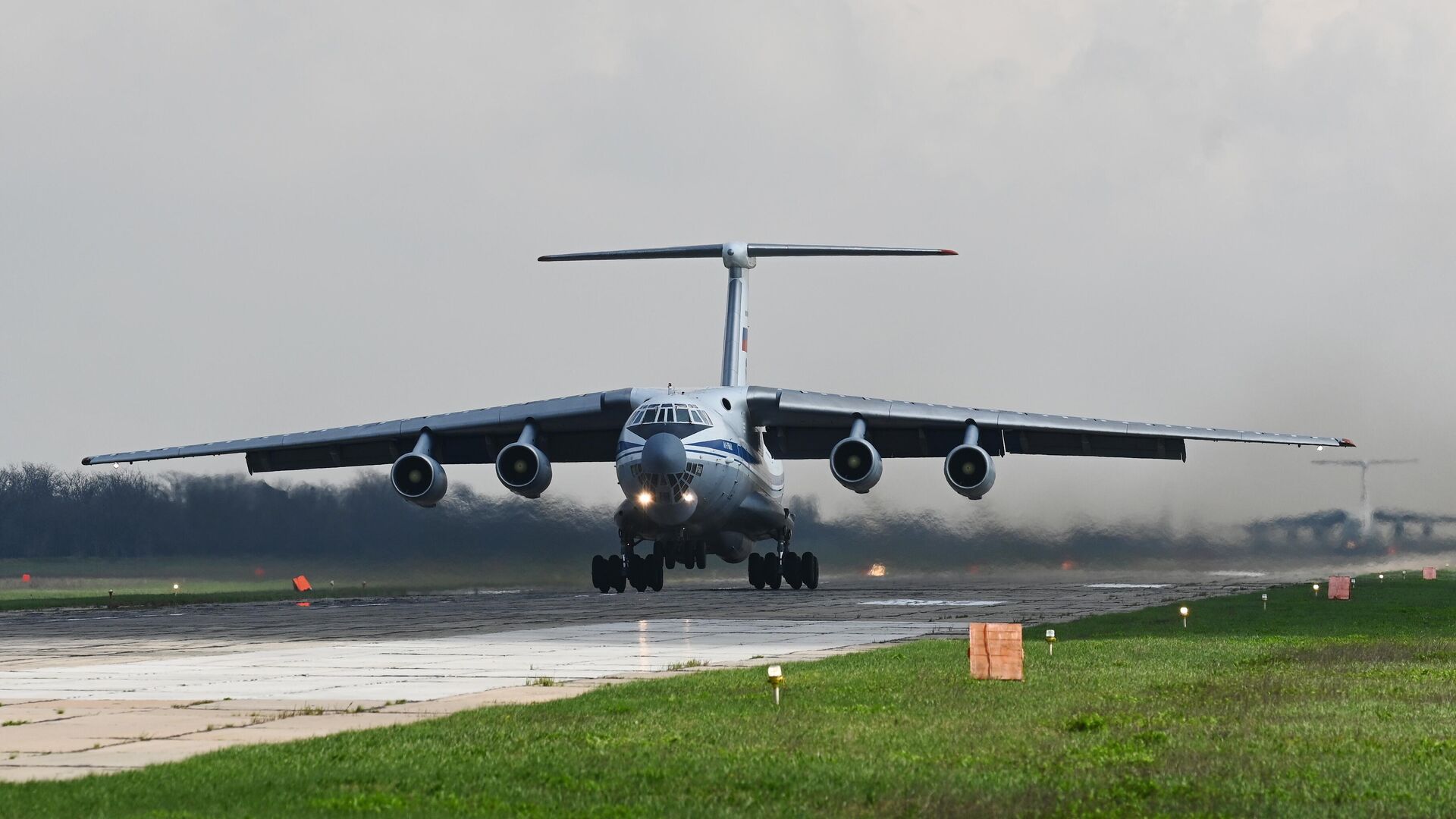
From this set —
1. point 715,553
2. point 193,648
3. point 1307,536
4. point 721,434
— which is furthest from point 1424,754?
point 1307,536

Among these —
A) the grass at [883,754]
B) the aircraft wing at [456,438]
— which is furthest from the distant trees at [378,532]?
the grass at [883,754]

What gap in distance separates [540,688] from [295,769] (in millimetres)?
4492

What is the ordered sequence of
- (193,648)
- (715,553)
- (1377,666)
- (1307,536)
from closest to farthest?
(1377,666) < (193,648) < (715,553) < (1307,536)

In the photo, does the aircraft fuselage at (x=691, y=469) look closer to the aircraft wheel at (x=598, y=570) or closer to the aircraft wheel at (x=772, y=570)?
the aircraft wheel at (x=598, y=570)

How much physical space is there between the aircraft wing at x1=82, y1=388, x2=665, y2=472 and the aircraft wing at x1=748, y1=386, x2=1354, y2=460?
3101 mm

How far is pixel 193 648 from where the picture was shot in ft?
57.6

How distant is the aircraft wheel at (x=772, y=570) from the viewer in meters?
38.0

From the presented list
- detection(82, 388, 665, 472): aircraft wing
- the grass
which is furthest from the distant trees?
the grass

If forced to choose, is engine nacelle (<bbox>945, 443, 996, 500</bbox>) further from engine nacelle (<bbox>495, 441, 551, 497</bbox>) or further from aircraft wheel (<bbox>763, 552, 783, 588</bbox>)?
engine nacelle (<bbox>495, 441, 551, 497</bbox>)

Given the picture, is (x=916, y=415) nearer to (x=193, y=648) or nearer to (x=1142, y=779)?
(x=193, y=648)

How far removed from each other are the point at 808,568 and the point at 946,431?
4.39m

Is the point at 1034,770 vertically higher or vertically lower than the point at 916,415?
lower

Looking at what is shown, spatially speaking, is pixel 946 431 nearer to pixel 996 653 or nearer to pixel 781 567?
pixel 781 567

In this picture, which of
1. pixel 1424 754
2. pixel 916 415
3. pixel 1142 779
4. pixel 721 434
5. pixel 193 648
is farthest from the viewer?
pixel 916 415
